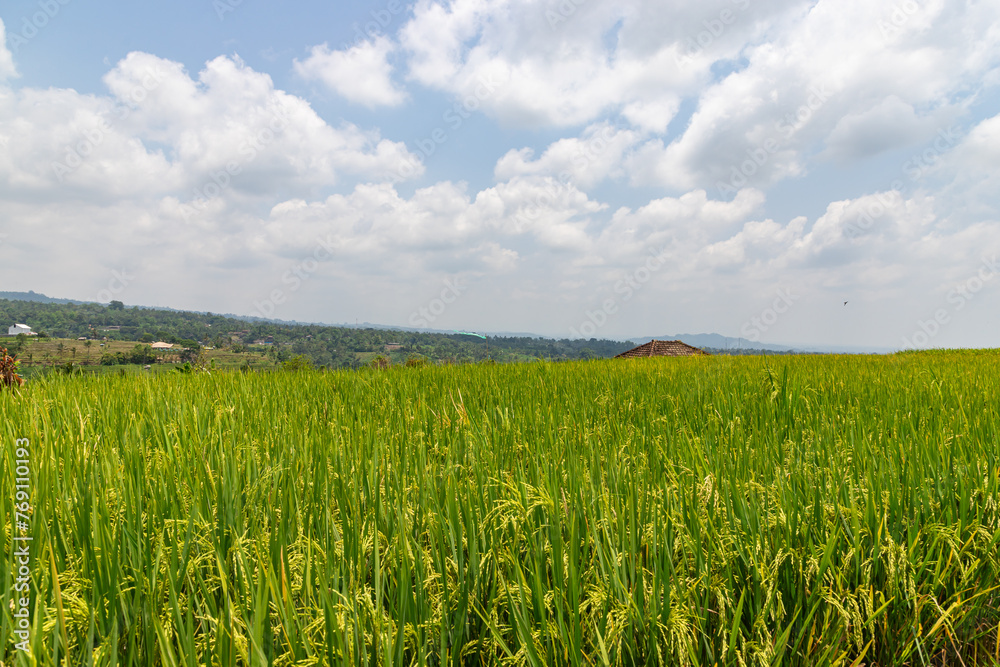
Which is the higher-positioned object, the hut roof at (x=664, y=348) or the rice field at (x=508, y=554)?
the hut roof at (x=664, y=348)

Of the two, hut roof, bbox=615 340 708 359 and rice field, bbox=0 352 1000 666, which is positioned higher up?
hut roof, bbox=615 340 708 359

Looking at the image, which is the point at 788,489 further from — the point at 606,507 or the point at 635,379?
the point at 635,379

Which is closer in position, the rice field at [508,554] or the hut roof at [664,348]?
the rice field at [508,554]

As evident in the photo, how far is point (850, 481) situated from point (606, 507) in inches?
40.7

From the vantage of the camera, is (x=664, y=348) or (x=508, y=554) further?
(x=664, y=348)

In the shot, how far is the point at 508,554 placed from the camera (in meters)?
1.28

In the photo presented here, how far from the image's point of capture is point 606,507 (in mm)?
1368

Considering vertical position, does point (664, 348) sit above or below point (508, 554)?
above

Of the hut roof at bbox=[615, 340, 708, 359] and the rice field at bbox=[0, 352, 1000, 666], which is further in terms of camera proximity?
the hut roof at bbox=[615, 340, 708, 359]

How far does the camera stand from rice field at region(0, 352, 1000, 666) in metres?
1.03

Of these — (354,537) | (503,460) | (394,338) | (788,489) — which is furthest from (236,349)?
(394,338)

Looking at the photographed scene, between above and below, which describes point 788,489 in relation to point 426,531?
above

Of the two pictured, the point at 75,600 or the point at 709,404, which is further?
the point at 709,404

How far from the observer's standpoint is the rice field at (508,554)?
40.7 inches
